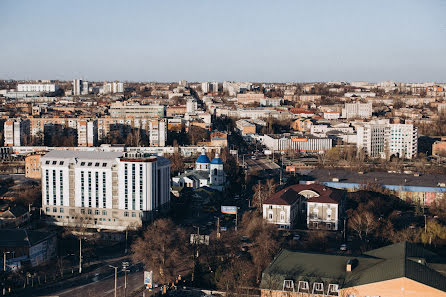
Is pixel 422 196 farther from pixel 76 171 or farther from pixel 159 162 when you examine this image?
pixel 76 171

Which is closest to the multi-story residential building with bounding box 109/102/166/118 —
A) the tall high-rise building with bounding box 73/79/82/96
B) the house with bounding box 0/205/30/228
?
the house with bounding box 0/205/30/228

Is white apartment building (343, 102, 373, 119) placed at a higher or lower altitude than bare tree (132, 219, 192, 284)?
higher

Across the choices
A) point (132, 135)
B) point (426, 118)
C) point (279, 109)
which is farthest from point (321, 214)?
point (279, 109)

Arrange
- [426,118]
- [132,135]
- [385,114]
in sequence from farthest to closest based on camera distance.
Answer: [385,114]
[426,118]
[132,135]

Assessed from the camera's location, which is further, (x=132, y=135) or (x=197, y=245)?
(x=132, y=135)

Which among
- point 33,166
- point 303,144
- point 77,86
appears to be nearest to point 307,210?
point 33,166

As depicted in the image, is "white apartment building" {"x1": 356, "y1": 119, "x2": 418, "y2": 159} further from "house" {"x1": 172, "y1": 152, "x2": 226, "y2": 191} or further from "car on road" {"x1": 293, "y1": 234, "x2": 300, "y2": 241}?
"car on road" {"x1": 293, "y1": 234, "x2": 300, "y2": 241}
